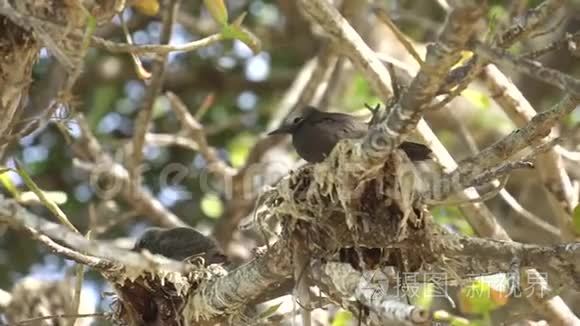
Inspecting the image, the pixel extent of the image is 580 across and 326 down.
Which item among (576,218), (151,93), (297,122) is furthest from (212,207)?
(576,218)

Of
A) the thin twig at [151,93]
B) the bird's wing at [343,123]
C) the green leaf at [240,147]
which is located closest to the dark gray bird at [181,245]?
the bird's wing at [343,123]

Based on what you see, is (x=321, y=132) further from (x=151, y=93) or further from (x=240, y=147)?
(x=240, y=147)

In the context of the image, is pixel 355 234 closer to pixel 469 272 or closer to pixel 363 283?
pixel 363 283

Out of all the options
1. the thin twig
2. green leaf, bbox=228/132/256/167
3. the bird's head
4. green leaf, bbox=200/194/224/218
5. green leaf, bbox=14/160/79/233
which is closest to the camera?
green leaf, bbox=14/160/79/233

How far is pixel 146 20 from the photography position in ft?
18.8

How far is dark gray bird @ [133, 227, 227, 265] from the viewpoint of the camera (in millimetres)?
3295

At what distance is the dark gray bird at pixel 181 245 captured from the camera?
10.8ft

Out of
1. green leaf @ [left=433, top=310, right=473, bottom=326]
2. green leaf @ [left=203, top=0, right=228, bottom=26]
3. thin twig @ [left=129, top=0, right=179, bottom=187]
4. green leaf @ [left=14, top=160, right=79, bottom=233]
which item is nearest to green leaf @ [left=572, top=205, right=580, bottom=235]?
green leaf @ [left=433, top=310, right=473, bottom=326]

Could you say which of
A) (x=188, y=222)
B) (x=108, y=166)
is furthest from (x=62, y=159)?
(x=108, y=166)

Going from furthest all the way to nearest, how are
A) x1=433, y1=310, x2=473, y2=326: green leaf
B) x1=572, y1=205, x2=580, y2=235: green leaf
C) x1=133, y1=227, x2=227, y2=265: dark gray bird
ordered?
1. x1=433, y1=310, x2=473, y2=326: green leaf
2. x1=133, y1=227, x2=227, y2=265: dark gray bird
3. x1=572, y1=205, x2=580, y2=235: green leaf

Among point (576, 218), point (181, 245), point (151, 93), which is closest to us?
point (576, 218)

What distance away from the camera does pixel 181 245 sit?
10.9 feet

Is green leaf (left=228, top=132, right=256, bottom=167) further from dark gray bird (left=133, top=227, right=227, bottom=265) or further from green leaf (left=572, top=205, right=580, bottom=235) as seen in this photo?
green leaf (left=572, top=205, right=580, bottom=235)

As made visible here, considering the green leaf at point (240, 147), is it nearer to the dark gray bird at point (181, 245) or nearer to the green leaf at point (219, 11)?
the dark gray bird at point (181, 245)
